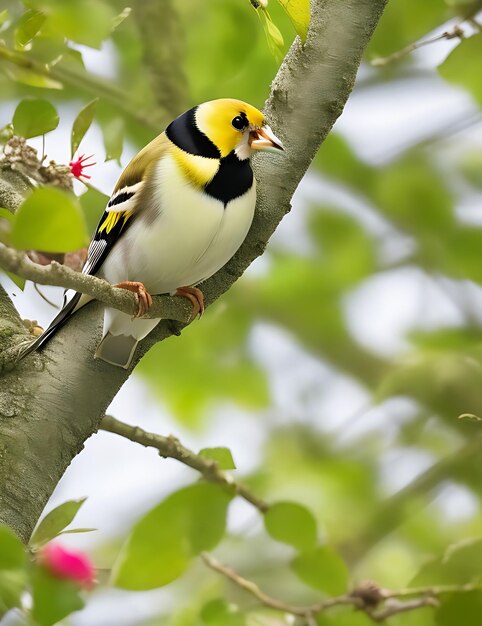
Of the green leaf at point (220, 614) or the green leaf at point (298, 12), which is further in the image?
the green leaf at point (220, 614)

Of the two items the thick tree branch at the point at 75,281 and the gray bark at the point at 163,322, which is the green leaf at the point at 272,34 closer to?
the gray bark at the point at 163,322

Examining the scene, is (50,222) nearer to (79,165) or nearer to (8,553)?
(8,553)

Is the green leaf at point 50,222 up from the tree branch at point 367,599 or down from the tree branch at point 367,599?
down

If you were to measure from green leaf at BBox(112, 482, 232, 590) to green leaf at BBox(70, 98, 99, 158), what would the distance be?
518 mm

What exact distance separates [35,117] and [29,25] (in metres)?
0.17

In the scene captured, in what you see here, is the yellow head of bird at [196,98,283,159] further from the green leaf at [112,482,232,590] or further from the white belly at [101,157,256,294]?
the green leaf at [112,482,232,590]

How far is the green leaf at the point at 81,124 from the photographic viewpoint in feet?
4.22

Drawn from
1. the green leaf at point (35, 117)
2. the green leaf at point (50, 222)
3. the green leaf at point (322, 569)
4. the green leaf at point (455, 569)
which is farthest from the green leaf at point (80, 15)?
the green leaf at point (455, 569)

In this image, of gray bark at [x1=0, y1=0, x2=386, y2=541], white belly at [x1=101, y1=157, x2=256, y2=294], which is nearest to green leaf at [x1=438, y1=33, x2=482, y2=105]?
gray bark at [x1=0, y1=0, x2=386, y2=541]

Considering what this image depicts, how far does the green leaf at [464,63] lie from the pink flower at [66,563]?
3.23 ft

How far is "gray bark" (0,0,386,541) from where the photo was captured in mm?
1175

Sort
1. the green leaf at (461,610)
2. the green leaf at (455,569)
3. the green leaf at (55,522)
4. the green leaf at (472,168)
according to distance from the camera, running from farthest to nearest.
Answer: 1. the green leaf at (472,168)
2. the green leaf at (455,569)
3. the green leaf at (461,610)
4. the green leaf at (55,522)

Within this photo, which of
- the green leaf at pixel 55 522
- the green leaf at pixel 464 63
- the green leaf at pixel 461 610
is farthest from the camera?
the green leaf at pixel 464 63

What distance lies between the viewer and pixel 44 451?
117 centimetres
